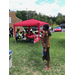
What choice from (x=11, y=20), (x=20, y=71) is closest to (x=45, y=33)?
(x=20, y=71)

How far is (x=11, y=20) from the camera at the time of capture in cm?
1858
